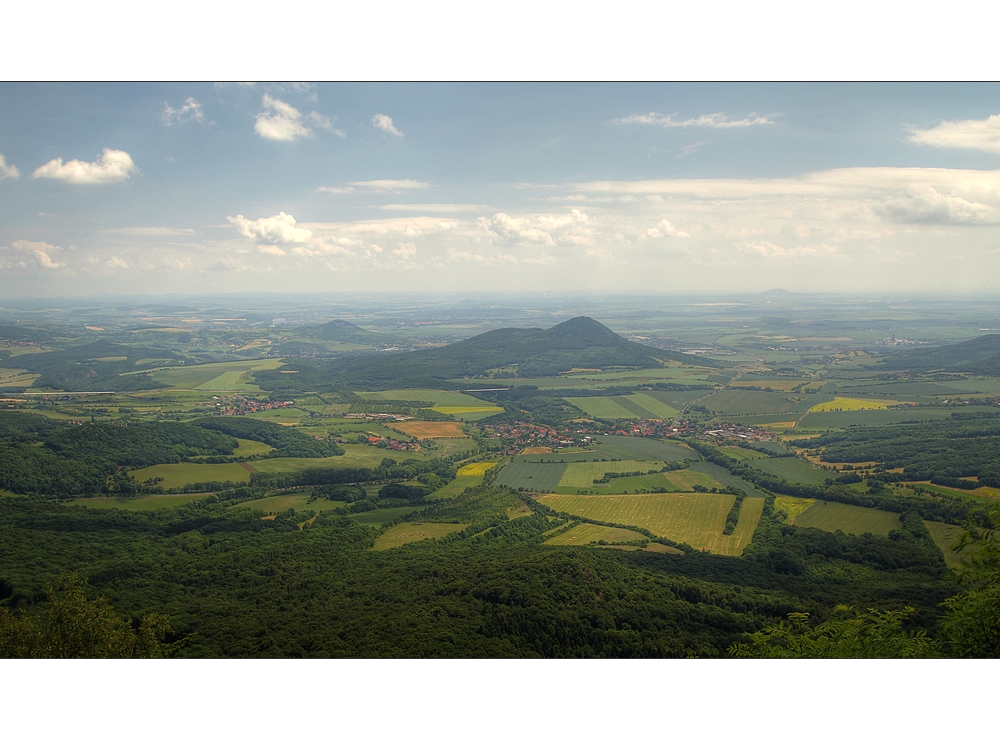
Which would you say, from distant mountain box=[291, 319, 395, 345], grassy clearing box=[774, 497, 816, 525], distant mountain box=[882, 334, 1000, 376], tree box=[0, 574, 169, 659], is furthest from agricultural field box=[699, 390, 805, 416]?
distant mountain box=[291, 319, 395, 345]

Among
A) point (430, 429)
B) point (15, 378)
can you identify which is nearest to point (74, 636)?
point (430, 429)

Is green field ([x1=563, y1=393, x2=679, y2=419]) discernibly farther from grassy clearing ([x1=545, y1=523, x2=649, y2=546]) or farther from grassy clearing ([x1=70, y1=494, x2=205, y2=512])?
grassy clearing ([x1=70, y1=494, x2=205, y2=512])

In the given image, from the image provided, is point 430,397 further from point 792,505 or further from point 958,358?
Answer: point 958,358

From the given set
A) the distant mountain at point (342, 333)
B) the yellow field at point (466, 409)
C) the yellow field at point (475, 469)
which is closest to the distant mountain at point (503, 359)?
the yellow field at point (466, 409)

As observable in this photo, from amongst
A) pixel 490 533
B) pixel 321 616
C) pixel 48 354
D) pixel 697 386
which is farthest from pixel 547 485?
pixel 48 354

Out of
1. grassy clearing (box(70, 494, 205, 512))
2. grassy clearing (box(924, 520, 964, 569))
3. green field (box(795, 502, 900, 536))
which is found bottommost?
grassy clearing (box(70, 494, 205, 512))

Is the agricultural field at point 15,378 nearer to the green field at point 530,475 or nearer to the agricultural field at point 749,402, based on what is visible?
the green field at point 530,475
